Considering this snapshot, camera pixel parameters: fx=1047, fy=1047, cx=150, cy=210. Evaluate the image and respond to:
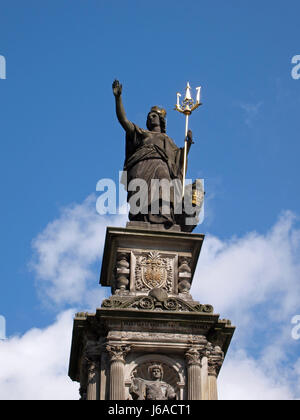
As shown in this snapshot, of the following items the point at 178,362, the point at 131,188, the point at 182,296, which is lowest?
the point at 178,362

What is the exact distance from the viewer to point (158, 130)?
98.1 feet

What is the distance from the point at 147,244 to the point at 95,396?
4398 millimetres

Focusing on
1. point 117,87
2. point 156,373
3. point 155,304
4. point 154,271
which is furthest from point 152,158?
point 156,373

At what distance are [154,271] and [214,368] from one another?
2957mm

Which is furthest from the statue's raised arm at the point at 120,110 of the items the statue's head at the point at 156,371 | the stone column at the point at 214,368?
the statue's head at the point at 156,371

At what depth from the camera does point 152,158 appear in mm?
29047

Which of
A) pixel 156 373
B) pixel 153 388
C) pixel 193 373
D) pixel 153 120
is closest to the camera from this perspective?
pixel 153 388

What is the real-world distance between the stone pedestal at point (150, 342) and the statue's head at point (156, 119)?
510 centimetres

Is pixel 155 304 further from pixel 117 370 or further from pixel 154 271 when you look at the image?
pixel 117 370

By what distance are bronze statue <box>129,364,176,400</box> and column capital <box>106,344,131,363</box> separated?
0.61 metres

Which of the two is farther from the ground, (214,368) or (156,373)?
(214,368)
